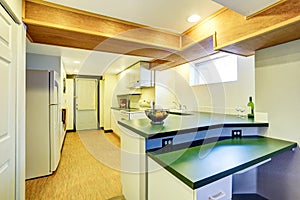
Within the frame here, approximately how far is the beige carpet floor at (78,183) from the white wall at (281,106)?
1832 mm

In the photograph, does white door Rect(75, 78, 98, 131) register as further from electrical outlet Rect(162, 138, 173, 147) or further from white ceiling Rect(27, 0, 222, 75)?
electrical outlet Rect(162, 138, 173, 147)

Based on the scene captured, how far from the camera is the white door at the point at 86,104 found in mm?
6777

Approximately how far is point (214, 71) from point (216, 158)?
7.47ft

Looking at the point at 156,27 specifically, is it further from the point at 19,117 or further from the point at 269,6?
the point at 19,117

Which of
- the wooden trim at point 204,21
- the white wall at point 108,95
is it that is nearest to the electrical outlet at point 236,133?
the wooden trim at point 204,21

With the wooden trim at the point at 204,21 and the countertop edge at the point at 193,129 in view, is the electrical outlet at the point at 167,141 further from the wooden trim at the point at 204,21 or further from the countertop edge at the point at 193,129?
the wooden trim at the point at 204,21

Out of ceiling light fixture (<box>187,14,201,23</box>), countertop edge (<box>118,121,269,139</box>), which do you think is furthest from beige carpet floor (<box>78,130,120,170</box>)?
ceiling light fixture (<box>187,14,201,23</box>)

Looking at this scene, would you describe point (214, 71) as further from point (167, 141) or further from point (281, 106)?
point (167, 141)

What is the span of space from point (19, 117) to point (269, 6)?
7.73 ft

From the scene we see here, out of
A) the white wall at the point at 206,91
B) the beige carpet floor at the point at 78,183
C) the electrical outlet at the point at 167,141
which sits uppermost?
the white wall at the point at 206,91

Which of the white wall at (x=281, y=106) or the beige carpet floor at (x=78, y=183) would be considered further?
the beige carpet floor at (x=78, y=183)

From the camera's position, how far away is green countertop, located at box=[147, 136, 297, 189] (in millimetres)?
992

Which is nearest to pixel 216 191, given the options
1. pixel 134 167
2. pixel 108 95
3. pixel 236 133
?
pixel 134 167

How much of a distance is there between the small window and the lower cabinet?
2.08 metres
